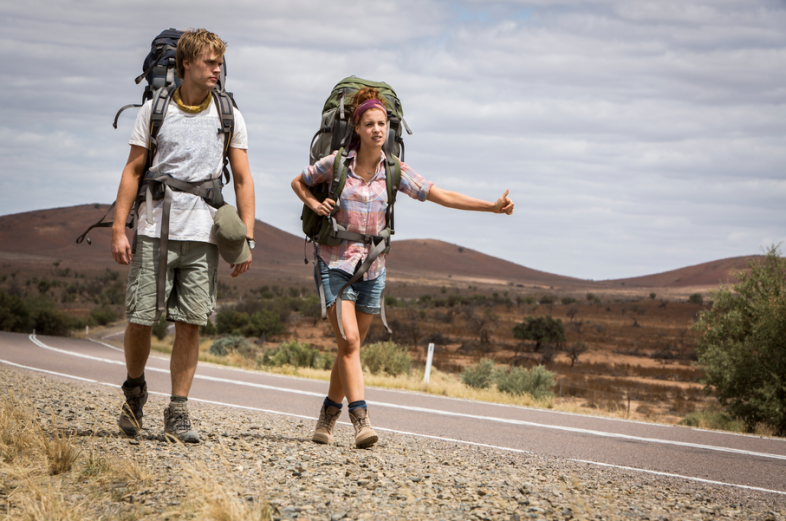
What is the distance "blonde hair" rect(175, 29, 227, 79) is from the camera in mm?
4469

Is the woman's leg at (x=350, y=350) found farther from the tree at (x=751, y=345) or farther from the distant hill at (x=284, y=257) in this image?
the distant hill at (x=284, y=257)

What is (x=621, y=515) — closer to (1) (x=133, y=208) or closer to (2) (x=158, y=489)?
(2) (x=158, y=489)

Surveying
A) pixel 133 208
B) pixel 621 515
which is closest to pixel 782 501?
pixel 621 515

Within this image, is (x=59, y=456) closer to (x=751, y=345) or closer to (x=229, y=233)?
(x=229, y=233)

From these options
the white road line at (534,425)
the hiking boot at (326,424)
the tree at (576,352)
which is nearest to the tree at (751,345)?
the white road line at (534,425)

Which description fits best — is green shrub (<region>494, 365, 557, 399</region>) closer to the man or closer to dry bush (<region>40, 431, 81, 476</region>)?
the man

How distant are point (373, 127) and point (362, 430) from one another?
2.04m

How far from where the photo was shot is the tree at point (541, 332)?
140ft

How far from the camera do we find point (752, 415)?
46.9 feet

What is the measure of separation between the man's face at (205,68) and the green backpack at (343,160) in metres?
0.89

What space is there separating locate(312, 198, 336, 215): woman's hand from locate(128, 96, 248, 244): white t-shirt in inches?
26.8

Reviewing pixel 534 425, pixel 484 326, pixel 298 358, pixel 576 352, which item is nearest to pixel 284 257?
pixel 484 326

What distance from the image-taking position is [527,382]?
1756cm

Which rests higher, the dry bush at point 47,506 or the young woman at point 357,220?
the young woman at point 357,220
